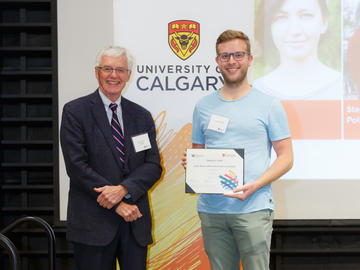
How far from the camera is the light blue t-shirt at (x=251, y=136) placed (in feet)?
6.66

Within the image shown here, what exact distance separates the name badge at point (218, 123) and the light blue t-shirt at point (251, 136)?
19mm

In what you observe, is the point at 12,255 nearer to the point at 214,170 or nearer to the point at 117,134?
the point at 117,134

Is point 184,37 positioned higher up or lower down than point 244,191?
higher up

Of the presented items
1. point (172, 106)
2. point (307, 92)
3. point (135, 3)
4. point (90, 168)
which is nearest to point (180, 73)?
point (172, 106)

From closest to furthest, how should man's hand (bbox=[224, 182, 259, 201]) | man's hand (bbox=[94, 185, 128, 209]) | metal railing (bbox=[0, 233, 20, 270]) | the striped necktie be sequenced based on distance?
metal railing (bbox=[0, 233, 20, 270]) < man's hand (bbox=[224, 182, 259, 201]) < man's hand (bbox=[94, 185, 128, 209]) < the striped necktie

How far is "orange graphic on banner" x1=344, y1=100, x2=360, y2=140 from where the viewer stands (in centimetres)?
309

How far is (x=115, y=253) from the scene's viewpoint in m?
2.27

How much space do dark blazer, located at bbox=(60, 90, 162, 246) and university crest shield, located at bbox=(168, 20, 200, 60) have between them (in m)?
1.07

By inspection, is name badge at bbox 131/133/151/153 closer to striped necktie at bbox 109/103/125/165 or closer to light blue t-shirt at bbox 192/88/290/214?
striped necktie at bbox 109/103/125/165

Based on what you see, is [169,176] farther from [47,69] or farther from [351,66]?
[351,66]

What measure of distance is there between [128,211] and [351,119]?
2.00 m

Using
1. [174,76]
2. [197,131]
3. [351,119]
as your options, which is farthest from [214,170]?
[351,119]

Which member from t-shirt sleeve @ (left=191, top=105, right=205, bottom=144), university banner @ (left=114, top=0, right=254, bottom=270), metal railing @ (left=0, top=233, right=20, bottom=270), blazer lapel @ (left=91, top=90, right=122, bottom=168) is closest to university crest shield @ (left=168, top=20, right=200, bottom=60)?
university banner @ (left=114, top=0, right=254, bottom=270)

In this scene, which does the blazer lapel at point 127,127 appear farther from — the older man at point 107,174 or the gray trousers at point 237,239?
the gray trousers at point 237,239
